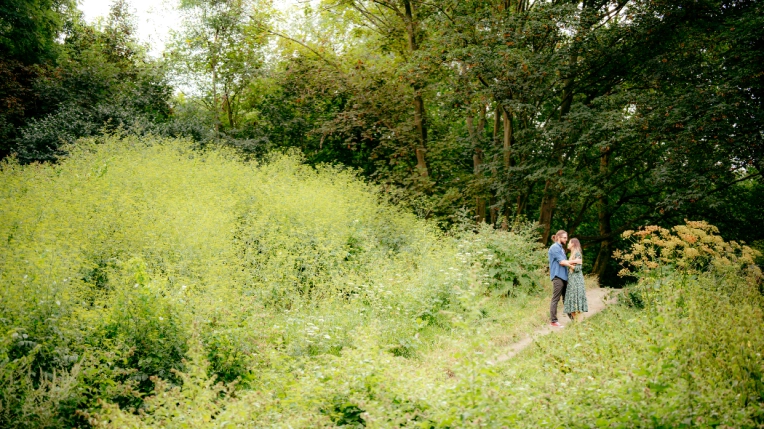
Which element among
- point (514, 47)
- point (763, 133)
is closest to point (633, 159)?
point (763, 133)

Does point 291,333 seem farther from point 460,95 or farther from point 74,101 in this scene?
point 74,101

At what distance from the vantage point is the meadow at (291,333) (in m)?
4.39

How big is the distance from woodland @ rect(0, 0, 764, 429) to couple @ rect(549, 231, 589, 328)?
75 centimetres

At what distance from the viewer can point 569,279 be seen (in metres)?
9.37

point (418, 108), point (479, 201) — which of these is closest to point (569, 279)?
point (479, 201)

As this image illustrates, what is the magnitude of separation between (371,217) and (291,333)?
23.4 ft

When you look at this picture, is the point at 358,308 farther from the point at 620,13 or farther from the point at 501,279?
the point at 620,13

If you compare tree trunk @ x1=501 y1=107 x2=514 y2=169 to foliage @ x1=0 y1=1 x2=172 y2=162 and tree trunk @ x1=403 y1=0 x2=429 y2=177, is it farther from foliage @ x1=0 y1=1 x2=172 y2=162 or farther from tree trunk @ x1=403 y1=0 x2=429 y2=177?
foliage @ x1=0 y1=1 x2=172 y2=162

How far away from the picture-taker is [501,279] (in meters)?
12.2

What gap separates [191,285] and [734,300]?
7210 millimetres

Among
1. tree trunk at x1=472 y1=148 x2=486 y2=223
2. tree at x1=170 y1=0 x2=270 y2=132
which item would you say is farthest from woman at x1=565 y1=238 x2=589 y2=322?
tree at x1=170 y1=0 x2=270 y2=132

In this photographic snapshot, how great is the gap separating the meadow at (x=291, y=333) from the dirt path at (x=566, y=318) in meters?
0.26

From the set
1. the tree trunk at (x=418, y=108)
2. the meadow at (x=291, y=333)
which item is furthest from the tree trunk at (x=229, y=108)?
the meadow at (x=291, y=333)

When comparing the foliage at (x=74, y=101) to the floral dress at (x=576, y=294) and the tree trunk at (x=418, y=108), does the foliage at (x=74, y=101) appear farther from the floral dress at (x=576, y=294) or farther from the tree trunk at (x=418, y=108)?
the floral dress at (x=576, y=294)
